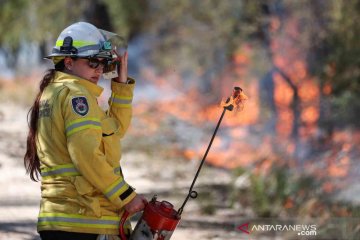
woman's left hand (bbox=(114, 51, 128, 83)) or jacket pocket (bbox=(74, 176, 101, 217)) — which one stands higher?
woman's left hand (bbox=(114, 51, 128, 83))

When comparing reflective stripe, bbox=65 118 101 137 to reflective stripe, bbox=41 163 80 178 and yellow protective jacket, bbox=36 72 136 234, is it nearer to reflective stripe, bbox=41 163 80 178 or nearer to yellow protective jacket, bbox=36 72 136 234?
yellow protective jacket, bbox=36 72 136 234

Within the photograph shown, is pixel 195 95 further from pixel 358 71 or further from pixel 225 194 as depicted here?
pixel 225 194

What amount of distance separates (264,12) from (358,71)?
7.71ft

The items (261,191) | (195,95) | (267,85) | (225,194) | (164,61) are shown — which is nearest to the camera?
(261,191)

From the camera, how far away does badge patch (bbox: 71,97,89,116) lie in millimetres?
3512

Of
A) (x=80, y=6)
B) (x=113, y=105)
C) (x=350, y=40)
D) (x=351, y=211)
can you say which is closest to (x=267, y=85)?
(x=350, y=40)

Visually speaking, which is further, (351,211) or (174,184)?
(174,184)

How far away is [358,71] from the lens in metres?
12.1

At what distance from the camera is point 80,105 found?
3527mm

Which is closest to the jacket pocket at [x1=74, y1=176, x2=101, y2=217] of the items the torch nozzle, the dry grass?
the torch nozzle

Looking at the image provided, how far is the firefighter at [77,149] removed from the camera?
3502mm

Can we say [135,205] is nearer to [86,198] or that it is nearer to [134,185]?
[86,198]

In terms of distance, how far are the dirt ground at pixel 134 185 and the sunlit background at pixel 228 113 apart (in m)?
0.02

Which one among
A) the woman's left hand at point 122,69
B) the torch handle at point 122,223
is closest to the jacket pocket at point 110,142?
the torch handle at point 122,223
